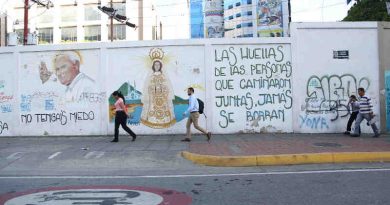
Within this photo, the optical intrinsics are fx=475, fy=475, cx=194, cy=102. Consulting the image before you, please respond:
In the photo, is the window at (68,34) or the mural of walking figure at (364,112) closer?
the mural of walking figure at (364,112)

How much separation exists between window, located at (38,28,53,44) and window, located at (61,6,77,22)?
3158 millimetres

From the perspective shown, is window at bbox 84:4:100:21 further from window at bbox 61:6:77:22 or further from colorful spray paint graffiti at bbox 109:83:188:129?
colorful spray paint graffiti at bbox 109:83:188:129

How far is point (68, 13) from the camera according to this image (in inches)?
3243

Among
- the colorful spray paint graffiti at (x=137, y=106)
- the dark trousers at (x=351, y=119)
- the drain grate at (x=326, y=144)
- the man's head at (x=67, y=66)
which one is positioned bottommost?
the drain grate at (x=326, y=144)

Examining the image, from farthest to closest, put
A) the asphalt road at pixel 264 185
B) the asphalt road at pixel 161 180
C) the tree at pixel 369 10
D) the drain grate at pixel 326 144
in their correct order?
the tree at pixel 369 10 < the drain grate at pixel 326 144 < the asphalt road at pixel 161 180 < the asphalt road at pixel 264 185

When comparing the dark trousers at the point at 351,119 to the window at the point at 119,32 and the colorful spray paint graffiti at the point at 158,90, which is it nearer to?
the colorful spray paint graffiti at the point at 158,90

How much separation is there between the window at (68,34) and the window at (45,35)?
2.19 m

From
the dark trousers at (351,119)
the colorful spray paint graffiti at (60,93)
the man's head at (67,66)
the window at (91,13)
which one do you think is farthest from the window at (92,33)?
the dark trousers at (351,119)

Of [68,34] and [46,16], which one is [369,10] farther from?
[46,16]

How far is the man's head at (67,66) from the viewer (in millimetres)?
17203

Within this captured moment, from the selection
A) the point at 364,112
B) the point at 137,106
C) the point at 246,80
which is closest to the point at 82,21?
the point at 137,106

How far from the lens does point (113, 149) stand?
13.4 m

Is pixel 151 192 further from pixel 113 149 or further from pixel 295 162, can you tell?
pixel 113 149

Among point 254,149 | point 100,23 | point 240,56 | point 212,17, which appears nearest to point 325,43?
point 240,56
